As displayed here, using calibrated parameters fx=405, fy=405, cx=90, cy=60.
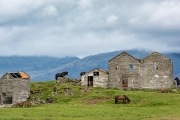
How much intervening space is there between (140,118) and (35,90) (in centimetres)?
3737

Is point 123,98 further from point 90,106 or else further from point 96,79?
point 96,79

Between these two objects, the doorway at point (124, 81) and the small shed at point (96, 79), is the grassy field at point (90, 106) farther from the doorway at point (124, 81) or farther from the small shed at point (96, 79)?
the doorway at point (124, 81)

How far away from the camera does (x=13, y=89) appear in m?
71.6

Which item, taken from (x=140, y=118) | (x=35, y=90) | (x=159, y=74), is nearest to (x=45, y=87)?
(x=35, y=90)

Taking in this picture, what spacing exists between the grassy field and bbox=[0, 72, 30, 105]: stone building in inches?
81.7

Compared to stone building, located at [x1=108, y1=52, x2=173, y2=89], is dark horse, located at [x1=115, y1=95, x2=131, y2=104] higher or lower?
lower

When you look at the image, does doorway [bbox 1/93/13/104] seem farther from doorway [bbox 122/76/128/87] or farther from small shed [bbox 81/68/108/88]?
doorway [bbox 122/76/128/87]

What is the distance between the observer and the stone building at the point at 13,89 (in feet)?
235

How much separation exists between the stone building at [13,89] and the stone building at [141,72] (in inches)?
705

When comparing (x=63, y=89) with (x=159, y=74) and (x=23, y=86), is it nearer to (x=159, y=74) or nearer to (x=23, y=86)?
(x=23, y=86)

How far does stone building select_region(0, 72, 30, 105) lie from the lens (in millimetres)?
71562

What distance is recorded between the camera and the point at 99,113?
4709cm

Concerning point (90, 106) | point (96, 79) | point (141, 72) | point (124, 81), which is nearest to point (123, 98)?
point (90, 106)

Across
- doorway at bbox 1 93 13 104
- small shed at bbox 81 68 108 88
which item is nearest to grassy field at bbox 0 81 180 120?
doorway at bbox 1 93 13 104
